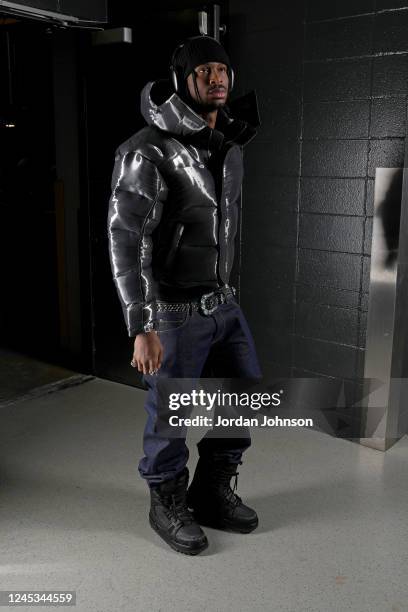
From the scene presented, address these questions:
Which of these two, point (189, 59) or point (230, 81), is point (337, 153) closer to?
point (230, 81)

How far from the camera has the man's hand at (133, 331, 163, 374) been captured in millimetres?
2125

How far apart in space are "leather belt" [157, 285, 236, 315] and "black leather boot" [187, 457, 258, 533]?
58 cm

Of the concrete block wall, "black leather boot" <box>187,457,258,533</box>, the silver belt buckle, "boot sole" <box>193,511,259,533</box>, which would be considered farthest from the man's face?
"boot sole" <box>193,511,259,533</box>

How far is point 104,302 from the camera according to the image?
12.9 ft

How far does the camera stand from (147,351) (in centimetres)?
213

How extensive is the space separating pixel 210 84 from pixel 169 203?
1.30ft

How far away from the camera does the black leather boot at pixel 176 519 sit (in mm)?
2250

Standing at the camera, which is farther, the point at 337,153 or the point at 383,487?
the point at 337,153

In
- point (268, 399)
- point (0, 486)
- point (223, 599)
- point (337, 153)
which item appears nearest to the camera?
point (223, 599)

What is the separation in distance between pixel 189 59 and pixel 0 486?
181 cm

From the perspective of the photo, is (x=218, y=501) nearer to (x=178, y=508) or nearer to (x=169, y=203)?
(x=178, y=508)

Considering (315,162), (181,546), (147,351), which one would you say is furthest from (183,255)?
(315,162)

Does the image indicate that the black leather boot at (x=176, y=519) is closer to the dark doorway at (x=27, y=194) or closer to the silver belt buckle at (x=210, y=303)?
the silver belt buckle at (x=210, y=303)

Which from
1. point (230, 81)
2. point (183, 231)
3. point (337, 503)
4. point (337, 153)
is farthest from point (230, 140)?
point (337, 503)
